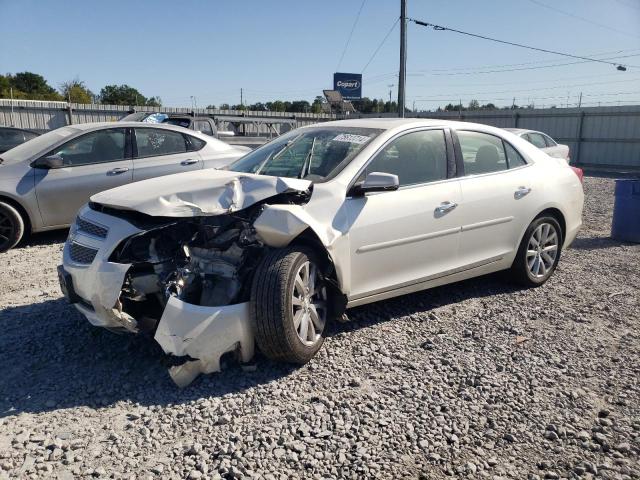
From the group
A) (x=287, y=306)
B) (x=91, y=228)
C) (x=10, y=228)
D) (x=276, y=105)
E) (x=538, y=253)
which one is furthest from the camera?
(x=276, y=105)

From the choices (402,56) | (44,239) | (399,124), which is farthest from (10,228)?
(402,56)

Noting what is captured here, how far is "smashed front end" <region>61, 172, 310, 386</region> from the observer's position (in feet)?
11.4

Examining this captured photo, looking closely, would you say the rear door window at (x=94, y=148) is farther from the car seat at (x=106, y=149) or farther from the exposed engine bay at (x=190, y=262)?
the exposed engine bay at (x=190, y=262)

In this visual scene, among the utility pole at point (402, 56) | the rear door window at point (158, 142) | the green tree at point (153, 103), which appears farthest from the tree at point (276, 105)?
the rear door window at point (158, 142)

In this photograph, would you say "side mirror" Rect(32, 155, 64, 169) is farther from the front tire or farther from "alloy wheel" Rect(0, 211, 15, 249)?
the front tire

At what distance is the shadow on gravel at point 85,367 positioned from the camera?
341 cm

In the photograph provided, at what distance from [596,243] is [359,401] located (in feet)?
19.4

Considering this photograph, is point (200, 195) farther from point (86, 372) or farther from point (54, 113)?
point (54, 113)

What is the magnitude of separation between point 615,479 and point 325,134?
328 centimetres

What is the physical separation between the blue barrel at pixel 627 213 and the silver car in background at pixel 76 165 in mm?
5919

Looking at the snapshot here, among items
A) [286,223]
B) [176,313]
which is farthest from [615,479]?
[176,313]

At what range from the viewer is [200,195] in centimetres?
376

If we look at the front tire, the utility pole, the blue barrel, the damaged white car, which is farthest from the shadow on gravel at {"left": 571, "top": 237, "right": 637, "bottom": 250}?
the utility pole

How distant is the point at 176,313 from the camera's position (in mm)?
3424
